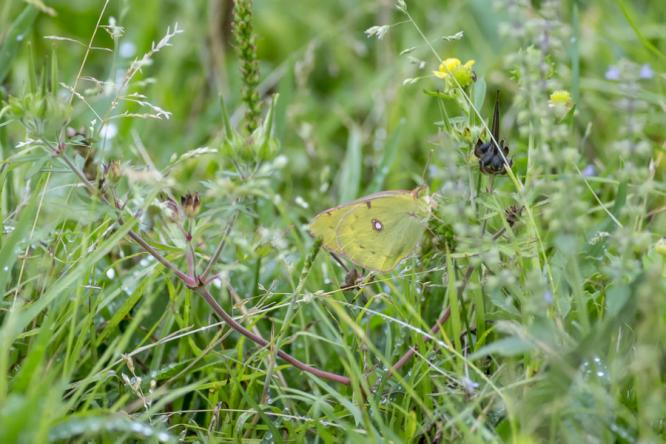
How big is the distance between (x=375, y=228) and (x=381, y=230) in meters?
0.02

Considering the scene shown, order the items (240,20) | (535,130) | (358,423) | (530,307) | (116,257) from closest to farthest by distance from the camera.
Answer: (530,307) → (535,130) → (358,423) → (240,20) → (116,257)

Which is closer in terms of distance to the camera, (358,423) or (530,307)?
(530,307)

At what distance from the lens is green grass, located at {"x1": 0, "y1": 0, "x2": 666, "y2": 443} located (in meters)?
1.41

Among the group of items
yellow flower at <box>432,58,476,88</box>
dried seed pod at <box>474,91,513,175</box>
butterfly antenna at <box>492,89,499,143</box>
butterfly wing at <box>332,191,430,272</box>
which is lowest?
butterfly wing at <box>332,191,430,272</box>

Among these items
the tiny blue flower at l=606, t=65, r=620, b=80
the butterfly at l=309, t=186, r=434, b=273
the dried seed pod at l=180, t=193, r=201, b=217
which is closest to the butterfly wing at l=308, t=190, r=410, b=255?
the butterfly at l=309, t=186, r=434, b=273

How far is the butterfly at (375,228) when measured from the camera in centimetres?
199

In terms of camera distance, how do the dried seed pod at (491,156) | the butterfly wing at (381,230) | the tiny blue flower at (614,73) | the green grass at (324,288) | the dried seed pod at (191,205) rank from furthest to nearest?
1. the butterfly wing at (381,230)
2. the dried seed pod at (491,156)
3. the dried seed pod at (191,205)
4. the tiny blue flower at (614,73)
5. the green grass at (324,288)

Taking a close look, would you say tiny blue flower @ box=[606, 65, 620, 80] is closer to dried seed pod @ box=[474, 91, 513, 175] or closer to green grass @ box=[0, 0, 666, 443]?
green grass @ box=[0, 0, 666, 443]

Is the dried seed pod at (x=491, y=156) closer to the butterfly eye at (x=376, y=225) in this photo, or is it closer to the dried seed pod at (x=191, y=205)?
the butterfly eye at (x=376, y=225)

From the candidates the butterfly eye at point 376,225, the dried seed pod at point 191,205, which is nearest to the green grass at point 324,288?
the dried seed pod at point 191,205

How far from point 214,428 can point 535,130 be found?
916 mm

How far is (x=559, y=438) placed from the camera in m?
1.49

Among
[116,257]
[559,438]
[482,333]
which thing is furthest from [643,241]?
[116,257]

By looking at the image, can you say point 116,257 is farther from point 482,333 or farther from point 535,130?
point 535,130
